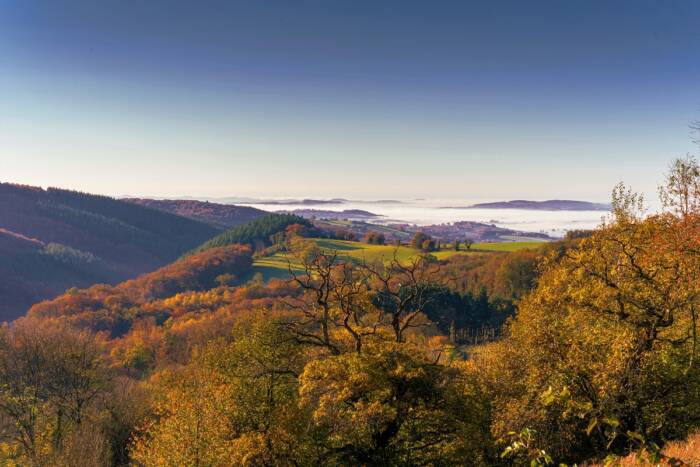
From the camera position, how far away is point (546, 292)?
94.0 feet

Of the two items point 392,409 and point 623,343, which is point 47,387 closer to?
point 392,409

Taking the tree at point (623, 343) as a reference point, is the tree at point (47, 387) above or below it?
below

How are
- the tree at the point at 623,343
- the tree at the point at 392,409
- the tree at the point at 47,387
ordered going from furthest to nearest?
the tree at the point at 47,387 < the tree at the point at 392,409 < the tree at the point at 623,343

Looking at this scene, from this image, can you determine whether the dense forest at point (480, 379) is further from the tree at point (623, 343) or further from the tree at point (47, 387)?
the tree at point (47, 387)

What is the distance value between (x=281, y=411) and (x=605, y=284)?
2033cm

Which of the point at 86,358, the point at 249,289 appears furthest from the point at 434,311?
the point at 86,358

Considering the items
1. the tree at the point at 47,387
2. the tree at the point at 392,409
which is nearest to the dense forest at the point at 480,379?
the tree at the point at 392,409

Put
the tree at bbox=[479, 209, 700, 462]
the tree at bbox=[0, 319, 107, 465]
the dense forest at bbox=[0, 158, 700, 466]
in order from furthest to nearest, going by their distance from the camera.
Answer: the tree at bbox=[0, 319, 107, 465] → the dense forest at bbox=[0, 158, 700, 466] → the tree at bbox=[479, 209, 700, 462]

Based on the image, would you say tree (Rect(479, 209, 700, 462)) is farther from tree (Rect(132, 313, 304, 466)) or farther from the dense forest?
tree (Rect(132, 313, 304, 466))

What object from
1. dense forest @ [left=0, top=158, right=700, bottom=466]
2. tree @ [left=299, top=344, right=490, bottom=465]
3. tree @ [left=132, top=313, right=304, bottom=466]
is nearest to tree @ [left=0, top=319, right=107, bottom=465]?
dense forest @ [left=0, top=158, right=700, bottom=466]

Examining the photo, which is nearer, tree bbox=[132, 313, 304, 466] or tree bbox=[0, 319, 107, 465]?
tree bbox=[132, 313, 304, 466]

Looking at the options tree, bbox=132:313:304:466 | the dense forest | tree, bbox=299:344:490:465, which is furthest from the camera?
tree, bbox=299:344:490:465

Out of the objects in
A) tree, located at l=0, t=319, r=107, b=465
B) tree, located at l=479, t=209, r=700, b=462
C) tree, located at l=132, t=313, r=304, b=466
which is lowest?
tree, located at l=0, t=319, r=107, b=465

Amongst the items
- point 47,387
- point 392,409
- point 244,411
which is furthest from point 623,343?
point 47,387
